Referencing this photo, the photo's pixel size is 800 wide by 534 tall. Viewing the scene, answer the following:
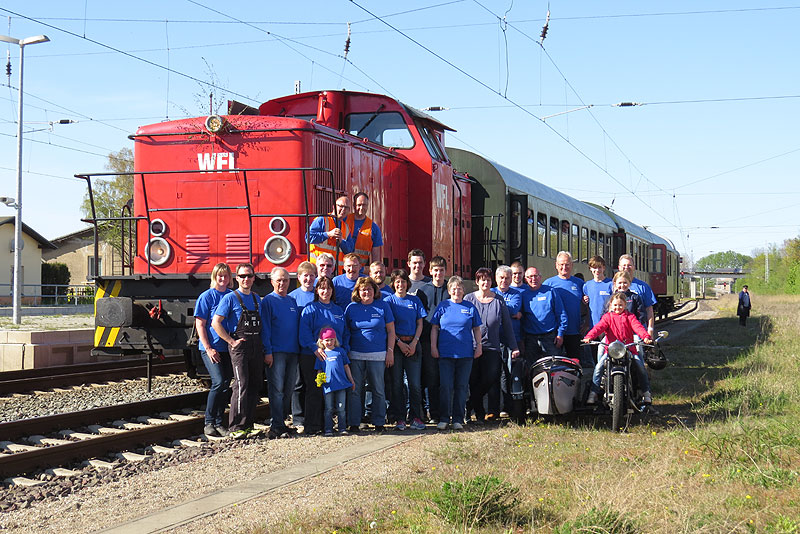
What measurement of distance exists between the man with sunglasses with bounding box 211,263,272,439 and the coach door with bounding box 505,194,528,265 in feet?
23.1

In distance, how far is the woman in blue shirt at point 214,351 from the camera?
8.07 metres

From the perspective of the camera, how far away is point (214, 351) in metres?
8.09

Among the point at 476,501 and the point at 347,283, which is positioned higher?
the point at 347,283

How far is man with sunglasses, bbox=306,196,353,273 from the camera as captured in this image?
8914 millimetres

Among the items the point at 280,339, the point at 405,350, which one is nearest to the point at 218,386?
the point at 280,339

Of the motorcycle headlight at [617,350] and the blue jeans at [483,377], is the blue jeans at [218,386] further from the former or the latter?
the motorcycle headlight at [617,350]

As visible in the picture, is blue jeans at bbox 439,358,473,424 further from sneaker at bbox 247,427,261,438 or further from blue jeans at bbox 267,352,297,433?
sneaker at bbox 247,427,261,438

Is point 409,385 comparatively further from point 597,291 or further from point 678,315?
point 678,315

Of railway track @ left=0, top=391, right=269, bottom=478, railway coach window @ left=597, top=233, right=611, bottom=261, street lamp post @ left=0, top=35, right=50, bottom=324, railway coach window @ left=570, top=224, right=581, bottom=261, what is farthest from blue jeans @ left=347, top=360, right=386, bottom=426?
street lamp post @ left=0, top=35, right=50, bottom=324

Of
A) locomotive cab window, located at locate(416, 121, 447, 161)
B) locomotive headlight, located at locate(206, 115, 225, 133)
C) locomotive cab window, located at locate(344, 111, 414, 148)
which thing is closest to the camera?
locomotive headlight, located at locate(206, 115, 225, 133)

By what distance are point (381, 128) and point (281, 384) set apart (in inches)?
185

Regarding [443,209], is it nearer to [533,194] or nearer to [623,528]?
[533,194]

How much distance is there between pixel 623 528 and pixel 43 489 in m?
4.21

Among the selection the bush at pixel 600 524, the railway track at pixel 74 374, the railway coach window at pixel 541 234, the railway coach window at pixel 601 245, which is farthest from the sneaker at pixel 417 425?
→ the railway coach window at pixel 601 245
